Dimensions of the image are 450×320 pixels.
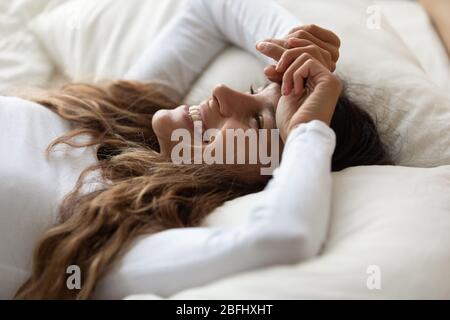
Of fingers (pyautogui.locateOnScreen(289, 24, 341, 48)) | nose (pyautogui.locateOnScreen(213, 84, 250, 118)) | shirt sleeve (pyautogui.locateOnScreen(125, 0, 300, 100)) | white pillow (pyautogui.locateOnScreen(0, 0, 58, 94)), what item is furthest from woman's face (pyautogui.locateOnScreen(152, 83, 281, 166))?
white pillow (pyautogui.locateOnScreen(0, 0, 58, 94))

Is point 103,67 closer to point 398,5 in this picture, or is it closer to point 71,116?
point 71,116

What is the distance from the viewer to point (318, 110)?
34.6 inches

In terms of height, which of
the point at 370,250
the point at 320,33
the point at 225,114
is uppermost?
the point at 320,33

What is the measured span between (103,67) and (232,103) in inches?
20.0

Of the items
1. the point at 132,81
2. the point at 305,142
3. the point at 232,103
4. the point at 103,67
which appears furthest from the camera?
the point at 103,67

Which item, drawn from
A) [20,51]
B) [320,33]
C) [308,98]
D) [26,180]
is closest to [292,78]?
[308,98]

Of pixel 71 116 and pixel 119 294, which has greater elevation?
pixel 71 116

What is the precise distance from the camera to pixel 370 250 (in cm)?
72

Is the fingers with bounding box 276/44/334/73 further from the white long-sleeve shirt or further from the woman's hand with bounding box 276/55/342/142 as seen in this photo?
the white long-sleeve shirt

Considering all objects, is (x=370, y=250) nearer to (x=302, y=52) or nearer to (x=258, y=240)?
(x=258, y=240)

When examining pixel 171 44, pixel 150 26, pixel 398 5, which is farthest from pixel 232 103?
pixel 398 5

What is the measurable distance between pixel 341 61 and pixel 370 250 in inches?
20.2

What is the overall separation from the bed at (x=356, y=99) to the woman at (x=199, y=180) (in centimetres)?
4

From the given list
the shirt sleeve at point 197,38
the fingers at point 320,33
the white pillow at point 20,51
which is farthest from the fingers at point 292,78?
the white pillow at point 20,51
